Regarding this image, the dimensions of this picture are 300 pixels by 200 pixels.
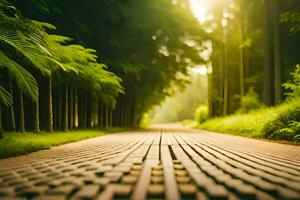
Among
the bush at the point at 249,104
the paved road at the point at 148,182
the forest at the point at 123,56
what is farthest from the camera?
the bush at the point at 249,104

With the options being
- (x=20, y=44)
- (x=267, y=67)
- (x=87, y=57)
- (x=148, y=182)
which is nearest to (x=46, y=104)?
(x=87, y=57)

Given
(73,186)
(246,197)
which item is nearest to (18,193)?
(73,186)

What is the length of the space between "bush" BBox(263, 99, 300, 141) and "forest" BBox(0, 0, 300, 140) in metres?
0.04

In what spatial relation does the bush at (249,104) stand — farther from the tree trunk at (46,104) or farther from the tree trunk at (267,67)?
the tree trunk at (46,104)

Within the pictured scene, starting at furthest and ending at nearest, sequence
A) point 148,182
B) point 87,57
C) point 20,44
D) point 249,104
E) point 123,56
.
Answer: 1. point 249,104
2. point 123,56
3. point 87,57
4. point 20,44
5. point 148,182

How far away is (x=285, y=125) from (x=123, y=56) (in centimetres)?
1086

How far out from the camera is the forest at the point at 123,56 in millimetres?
7664

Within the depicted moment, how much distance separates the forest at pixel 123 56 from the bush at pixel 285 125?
4 centimetres

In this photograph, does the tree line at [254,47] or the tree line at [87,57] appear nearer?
the tree line at [87,57]

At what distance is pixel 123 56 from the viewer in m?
19.0

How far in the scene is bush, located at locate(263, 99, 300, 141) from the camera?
9.41 m

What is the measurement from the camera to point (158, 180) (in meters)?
3.29

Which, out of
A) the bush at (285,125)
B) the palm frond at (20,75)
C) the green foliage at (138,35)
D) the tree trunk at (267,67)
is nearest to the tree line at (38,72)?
the palm frond at (20,75)

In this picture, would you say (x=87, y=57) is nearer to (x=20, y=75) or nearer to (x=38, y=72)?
(x=38, y=72)
